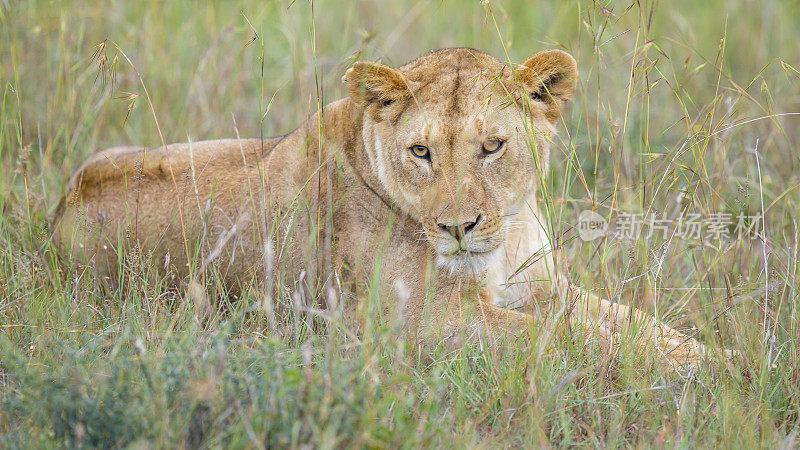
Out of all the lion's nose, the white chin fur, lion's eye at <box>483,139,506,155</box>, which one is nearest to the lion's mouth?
the white chin fur

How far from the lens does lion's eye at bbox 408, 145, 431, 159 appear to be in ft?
11.3

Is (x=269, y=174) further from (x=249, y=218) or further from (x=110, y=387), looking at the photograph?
(x=110, y=387)

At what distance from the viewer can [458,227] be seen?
3.23 metres

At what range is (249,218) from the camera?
3.91 meters

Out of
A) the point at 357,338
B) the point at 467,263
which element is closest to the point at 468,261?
the point at 467,263

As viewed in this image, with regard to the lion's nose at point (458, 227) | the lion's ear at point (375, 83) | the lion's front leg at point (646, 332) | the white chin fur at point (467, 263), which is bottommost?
the lion's front leg at point (646, 332)

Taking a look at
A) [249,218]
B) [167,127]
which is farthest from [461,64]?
[167,127]

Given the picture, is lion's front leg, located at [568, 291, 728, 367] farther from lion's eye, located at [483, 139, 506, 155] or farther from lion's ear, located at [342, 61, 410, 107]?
lion's ear, located at [342, 61, 410, 107]

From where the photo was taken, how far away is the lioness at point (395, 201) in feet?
11.1

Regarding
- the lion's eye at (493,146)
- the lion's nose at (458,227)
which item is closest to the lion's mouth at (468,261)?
the lion's nose at (458,227)

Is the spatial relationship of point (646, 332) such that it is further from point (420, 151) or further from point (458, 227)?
point (420, 151)

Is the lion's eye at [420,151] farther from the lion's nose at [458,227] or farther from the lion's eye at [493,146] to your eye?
the lion's nose at [458,227]

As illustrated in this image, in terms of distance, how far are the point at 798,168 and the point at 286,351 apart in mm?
4039

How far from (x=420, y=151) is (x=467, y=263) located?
525mm
